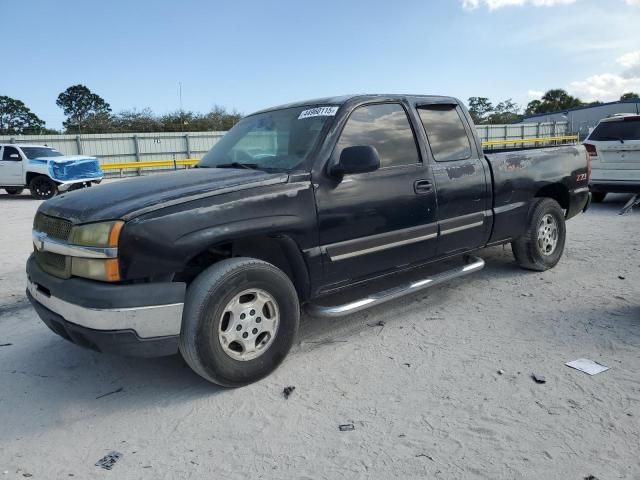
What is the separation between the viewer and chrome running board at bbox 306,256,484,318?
3512mm

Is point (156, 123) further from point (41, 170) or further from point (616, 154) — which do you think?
point (616, 154)

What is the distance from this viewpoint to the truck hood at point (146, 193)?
2855 millimetres

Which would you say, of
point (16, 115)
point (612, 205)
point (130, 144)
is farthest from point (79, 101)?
point (612, 205)

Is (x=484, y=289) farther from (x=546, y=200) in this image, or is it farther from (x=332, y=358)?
(x=332, y=358)

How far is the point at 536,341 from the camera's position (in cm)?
365

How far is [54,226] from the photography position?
314cm

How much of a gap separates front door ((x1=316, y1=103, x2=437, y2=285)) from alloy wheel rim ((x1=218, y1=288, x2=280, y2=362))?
536 millimetres

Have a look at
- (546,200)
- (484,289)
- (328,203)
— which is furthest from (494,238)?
(328,203)

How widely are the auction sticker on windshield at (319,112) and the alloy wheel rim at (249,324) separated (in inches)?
56.7

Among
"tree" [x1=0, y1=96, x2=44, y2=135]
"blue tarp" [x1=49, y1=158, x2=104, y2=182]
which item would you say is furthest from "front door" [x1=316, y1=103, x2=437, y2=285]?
"tree" [x1=0, y1=96, x2=44, y2=135]

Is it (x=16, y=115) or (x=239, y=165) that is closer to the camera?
(x=239, y=165)

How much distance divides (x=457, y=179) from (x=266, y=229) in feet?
6.34

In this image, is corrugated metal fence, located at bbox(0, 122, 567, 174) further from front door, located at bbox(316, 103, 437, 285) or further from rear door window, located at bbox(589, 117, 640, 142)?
front door, located at bbox(316, 103, 437, 285)

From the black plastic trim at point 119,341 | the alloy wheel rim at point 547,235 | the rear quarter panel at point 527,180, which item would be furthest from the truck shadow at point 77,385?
the alloy wheel rim at point 547,235
